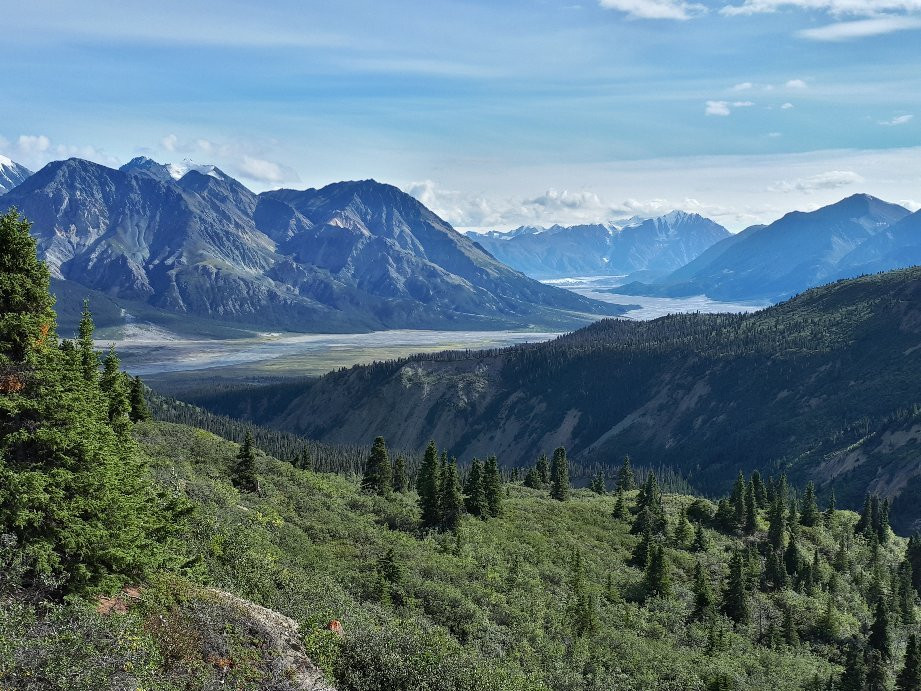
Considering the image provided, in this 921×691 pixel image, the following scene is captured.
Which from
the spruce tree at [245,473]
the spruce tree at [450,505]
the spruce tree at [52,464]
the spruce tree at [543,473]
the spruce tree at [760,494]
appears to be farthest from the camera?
the spruce tree at [543,473]

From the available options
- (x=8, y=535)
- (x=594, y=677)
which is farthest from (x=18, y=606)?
(x=594, y=677)

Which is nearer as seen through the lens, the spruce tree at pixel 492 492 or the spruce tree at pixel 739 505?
the spruce tree at pixel 492 492

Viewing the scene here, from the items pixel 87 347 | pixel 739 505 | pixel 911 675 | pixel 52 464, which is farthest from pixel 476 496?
pixel 52 464

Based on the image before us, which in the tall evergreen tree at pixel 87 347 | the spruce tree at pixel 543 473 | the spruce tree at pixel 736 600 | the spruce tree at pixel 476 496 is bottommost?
the spruce tree at pixel 543 473

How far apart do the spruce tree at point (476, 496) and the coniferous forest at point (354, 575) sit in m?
0.24

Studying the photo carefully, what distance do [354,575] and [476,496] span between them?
32.0 meters

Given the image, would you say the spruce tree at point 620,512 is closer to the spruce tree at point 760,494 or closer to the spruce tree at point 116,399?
the spruce tree at point 760,494

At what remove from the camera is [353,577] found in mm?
43000

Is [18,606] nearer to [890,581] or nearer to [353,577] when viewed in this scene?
[353,577]

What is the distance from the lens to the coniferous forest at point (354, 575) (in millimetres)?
22741

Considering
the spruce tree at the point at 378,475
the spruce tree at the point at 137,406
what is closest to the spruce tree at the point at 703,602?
the spruce tree at the point at 378,475

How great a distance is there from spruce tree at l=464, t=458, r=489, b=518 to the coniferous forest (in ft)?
0.80

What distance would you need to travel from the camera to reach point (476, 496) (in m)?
73.9

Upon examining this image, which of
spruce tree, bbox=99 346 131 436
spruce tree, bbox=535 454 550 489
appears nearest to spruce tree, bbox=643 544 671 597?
spruce tree, bbox=99 346 131 436
